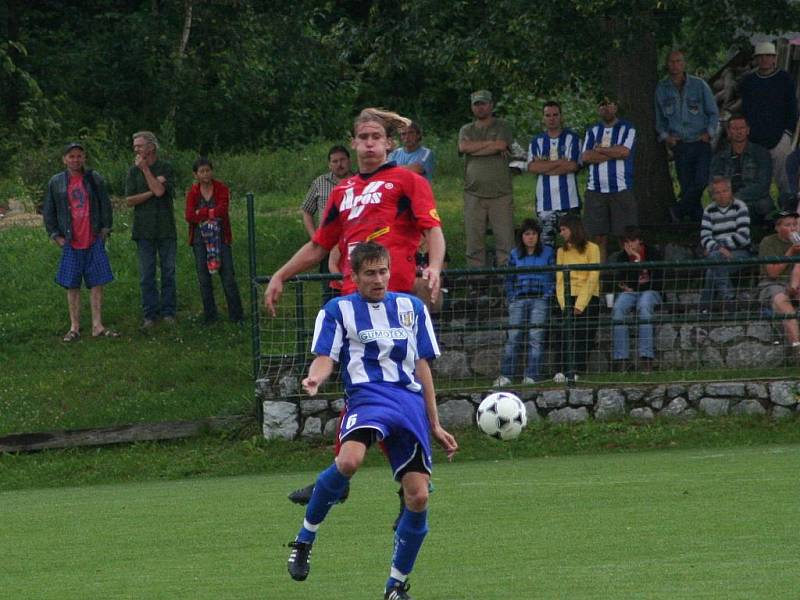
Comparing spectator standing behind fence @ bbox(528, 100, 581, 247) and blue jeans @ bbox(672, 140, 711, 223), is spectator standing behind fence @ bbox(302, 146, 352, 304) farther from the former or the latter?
blue jeans @ bbox(672, 140, 711, 223)

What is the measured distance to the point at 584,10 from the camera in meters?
16.2

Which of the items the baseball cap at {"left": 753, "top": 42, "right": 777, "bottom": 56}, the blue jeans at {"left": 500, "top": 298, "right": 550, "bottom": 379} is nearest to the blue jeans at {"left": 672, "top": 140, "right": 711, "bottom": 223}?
the baseball cap at {"left": 753, "top": 42, "right": 777, "bottom": 56}

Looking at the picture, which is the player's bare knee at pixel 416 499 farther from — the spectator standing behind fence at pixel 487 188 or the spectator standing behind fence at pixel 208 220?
the spectator standing behind fence at pixel 208 220

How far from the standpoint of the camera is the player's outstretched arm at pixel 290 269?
838 cm

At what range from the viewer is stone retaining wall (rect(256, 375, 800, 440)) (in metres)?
14.8

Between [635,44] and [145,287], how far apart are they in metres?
6.25

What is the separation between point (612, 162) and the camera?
675 inches

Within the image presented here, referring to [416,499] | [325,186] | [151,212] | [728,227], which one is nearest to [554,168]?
[728,227]

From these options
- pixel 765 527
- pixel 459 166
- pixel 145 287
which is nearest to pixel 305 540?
pixel 765 527

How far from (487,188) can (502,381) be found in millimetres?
3360

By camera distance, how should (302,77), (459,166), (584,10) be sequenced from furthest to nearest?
(459,166) < (302,77) < (584,10)

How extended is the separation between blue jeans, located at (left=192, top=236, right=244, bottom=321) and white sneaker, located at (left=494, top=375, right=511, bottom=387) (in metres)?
4.16

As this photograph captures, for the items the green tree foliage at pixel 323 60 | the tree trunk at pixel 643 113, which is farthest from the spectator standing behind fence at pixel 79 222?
the tree trunk at pixel 643 113

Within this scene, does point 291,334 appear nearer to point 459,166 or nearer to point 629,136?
point 629,136
